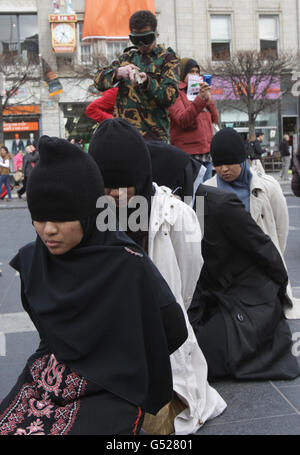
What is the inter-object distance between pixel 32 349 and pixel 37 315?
173 centimetres

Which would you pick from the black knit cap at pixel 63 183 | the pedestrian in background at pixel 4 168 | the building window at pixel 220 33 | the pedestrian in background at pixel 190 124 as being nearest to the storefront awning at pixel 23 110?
the pedestrian in background at pixel 4 168

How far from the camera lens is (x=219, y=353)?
3.12 meters

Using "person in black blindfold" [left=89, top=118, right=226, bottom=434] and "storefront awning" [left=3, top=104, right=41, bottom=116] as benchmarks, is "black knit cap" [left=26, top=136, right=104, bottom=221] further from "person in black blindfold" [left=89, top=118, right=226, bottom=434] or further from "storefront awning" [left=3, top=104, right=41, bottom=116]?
"storefront awning" [left=3, top=104, right=41, bottom=116]

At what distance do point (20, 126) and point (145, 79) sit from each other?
2121cm

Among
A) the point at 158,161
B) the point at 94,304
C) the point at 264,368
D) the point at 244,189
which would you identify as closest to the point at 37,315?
the point at 94,304

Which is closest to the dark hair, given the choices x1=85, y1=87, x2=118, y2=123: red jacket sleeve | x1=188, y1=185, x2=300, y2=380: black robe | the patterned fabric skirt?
x1=85, y1=87, x2=118, y2=123: red jacket sleeve

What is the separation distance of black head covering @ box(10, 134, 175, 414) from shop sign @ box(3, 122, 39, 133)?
74.6ft

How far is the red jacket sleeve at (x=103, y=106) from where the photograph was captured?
3.81 m

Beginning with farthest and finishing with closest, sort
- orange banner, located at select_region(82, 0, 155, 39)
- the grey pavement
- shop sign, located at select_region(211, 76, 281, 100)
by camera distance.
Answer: shop sign, located at select_region(211, 76, 281, 100)
orange banner, located at select_region(82, 0, 155, 39)
the grey pavement

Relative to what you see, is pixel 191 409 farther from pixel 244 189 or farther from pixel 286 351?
pixel 244 189

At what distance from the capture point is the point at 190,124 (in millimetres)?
4410

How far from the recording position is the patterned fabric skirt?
195 cm
